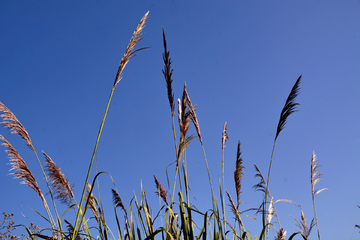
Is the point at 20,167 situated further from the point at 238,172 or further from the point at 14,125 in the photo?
the point at 238,172

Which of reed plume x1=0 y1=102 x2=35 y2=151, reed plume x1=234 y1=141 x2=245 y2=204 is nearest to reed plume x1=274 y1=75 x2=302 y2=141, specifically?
reed plume x1=234 y1=141 x2=245 y2=204

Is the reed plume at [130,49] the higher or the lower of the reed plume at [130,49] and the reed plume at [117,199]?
the higher

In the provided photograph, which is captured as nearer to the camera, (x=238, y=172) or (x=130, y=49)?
(x=130, y=49)

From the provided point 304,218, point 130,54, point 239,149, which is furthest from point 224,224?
point 304,218

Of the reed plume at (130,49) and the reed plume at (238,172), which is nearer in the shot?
the reed plume at (130,49)

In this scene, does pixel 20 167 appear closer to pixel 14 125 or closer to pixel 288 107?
pixel 14 125

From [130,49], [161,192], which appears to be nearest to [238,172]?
[161,192]

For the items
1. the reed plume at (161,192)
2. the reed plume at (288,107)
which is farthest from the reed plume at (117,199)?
the reed plume at (288,107)

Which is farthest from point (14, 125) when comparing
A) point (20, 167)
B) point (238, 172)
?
point (238, 172)

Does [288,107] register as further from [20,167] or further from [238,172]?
[20,167]

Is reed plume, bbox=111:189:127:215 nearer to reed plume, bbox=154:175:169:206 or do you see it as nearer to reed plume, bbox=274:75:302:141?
reed plume, bbox=154:175:169:206

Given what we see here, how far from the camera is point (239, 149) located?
2.71m

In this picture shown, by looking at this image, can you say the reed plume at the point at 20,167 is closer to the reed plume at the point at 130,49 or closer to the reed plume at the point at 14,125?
the reed plume at the point at 14,125

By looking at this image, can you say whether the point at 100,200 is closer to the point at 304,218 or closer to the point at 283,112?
the point at 283,112
